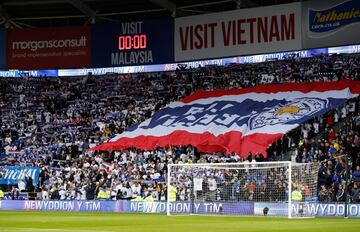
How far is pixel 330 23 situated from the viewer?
43938 millimetres

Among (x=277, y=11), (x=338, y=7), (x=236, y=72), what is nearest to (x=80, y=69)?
(x=236, y=72)

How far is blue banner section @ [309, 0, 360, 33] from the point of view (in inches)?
1687

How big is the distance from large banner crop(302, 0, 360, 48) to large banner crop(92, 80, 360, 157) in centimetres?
262

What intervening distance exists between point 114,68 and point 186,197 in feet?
66.3

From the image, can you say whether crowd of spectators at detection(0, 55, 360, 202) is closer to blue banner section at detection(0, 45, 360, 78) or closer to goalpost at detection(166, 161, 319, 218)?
blue banner section at detection(0, 45, 360, 78)

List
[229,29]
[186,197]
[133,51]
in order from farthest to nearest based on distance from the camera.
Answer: [133,51], [229,29], [186,197]

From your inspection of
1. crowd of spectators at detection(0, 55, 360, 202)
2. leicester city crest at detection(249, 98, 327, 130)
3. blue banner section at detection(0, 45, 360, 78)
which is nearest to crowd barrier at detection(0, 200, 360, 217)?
crowd of spectators at detection(0, 55, 360, 202)

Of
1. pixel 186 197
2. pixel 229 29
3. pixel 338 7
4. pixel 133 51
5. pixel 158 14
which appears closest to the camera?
pixel 186 197

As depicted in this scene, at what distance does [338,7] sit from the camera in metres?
43.8

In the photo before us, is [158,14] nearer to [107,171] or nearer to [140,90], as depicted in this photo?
[140,90]

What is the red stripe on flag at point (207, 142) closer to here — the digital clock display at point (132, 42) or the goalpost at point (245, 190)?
the goalpost at point (245, 190)

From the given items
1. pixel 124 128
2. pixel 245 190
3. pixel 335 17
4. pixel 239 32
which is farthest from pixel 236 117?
pixel 245 190

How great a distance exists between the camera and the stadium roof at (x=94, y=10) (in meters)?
52.2

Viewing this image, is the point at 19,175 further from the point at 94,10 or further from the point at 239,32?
the point at 239,32
